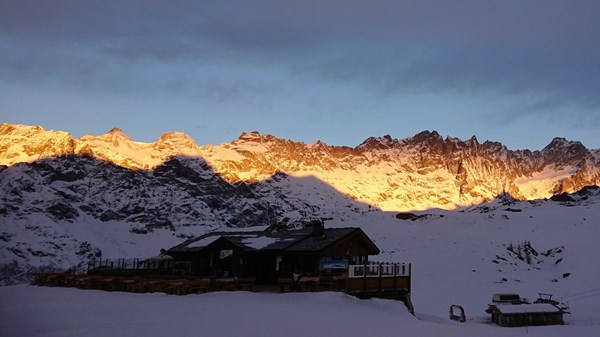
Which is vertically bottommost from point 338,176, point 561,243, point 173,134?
point 561,243

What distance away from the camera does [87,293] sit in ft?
95.4

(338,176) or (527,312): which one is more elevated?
(338,176)

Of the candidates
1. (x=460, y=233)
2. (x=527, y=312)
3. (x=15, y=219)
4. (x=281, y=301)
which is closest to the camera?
(x=281, y=301)

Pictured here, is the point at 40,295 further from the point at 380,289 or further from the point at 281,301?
the point at 380,289

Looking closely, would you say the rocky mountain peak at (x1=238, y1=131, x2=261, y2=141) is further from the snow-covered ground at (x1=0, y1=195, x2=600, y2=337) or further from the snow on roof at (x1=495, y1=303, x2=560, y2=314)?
the snow on roof at (x1=495, y1=303, x2=560, y2=314)

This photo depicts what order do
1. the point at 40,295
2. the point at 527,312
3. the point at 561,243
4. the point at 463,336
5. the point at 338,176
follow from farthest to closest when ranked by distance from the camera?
the point at 338,176 → the point at 561,243 → the point at 527,312 → the point at 40,295 → the point at 463,336

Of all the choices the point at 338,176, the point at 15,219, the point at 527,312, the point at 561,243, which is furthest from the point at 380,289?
the point at 338,176

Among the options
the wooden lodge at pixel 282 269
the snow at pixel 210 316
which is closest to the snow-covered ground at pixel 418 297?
the snow at pixel 210 316

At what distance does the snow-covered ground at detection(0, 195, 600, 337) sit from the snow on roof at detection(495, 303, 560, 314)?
129 centimetres

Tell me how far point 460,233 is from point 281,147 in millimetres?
125679

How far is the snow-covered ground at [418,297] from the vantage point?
61.7 ft

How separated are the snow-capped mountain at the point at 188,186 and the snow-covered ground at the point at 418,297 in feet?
54.3

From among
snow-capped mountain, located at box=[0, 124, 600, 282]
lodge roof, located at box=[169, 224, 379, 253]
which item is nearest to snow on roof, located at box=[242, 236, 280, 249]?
lodge roof, located at box=[169, 224, 379, 253]

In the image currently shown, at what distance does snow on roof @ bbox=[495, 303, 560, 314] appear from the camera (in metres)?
32.8
